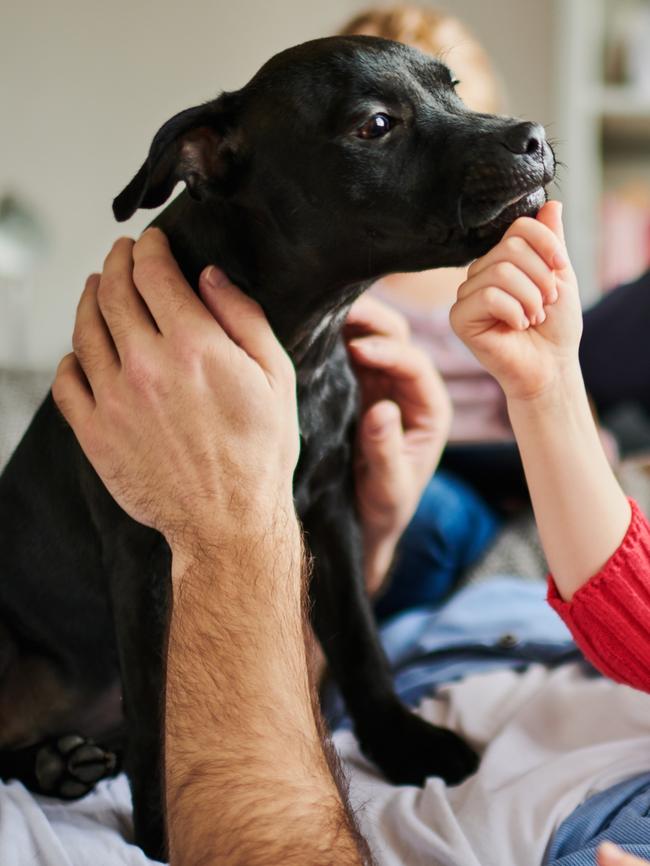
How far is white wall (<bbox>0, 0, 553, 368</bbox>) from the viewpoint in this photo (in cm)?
265

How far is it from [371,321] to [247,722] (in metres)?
0.64

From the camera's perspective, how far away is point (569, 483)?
1004mm

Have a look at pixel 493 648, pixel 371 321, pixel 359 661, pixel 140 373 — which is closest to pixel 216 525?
pixel 140 373

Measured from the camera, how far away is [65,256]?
2.77 m

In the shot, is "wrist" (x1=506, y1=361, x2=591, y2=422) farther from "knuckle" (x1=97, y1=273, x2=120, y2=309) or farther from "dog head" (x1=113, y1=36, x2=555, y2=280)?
"knuckle" (x1=97, y1=273, x2=120, y2=309)

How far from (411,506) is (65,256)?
171 cm

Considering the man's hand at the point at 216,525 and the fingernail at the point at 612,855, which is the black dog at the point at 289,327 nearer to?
the man's hand at the point at 216,525

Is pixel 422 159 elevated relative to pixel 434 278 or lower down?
elevated

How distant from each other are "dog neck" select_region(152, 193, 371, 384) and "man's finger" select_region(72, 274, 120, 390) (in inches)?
3.9

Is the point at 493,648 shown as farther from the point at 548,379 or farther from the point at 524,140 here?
the point at 524,140

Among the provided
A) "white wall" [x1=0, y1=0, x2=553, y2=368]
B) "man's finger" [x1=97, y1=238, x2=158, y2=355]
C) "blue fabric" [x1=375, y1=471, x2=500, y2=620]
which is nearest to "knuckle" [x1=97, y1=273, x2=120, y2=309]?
"man's finger" [x1=97, y1=238, x2=158, y2=355]

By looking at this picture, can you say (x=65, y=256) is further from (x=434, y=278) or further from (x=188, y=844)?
(x=188, y=844)

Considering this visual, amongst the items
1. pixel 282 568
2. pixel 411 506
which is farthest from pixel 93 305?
pixel 411 506

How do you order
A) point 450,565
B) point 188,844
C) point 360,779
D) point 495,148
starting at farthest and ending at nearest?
point 450,565 < point 360,779 < point 495,148 < point 188,844
